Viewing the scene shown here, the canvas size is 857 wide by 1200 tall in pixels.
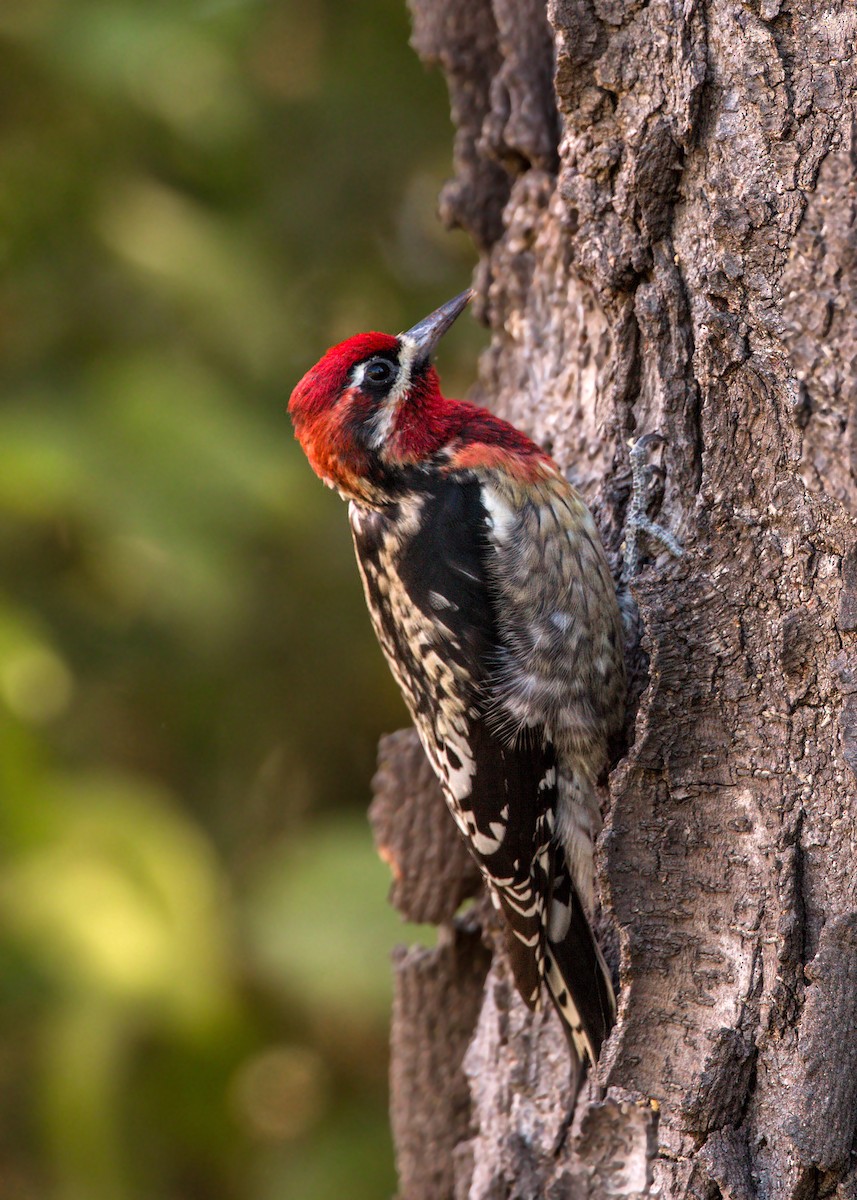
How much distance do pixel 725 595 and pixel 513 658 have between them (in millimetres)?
589

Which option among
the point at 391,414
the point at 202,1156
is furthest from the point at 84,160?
the point at 202,1156

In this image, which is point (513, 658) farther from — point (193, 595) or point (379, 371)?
point (193, 595)

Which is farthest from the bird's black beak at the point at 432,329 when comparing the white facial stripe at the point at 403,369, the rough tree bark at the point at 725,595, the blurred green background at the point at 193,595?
the blurred green background at the point at 193,595

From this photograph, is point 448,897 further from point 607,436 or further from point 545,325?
point 545,325

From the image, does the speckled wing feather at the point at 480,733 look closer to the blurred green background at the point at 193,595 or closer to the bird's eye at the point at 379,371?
the bird's eye at the point at 379,371

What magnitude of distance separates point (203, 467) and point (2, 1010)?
155 cm

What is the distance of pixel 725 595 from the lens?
7.03 ft

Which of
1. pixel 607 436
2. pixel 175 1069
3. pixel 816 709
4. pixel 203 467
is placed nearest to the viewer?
pixel 816 709

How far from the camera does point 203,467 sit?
126 inches

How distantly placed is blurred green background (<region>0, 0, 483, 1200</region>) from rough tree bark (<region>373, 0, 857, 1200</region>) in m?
1.18

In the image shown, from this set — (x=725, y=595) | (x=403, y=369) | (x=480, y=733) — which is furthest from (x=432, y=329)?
(x=725, y=595)

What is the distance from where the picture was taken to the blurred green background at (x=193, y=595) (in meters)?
3.23

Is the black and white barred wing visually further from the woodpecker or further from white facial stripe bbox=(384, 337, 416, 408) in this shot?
white facial stripe bbox=(384, 337, 416, 408)

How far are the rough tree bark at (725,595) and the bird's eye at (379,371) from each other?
499mm
